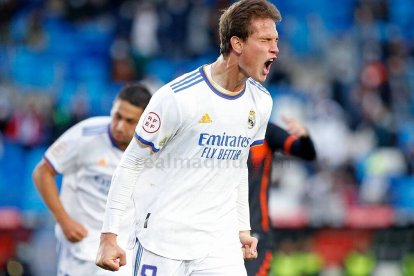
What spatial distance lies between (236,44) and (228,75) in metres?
0.18

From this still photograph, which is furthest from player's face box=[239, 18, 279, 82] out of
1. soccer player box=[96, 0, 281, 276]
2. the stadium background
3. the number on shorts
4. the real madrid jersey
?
the stadium background

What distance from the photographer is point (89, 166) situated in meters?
6.83

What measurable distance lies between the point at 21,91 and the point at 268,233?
896 cm

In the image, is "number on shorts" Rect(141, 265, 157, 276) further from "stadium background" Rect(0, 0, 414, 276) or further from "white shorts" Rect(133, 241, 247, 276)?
"stadium background" Rect(0, 0, 414, 276)

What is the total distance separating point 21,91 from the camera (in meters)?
15.2

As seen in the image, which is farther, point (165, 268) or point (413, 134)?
point (413, 134)

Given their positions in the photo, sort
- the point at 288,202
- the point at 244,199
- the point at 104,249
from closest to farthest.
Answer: the point at 104,249
the point at 244,199
the point at 288,202

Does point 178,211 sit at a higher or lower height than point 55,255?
higher

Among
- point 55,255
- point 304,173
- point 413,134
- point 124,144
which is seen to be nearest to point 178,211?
point 124,144

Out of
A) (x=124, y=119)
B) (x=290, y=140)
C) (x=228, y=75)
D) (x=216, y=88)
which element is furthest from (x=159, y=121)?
(x=290, y=140)

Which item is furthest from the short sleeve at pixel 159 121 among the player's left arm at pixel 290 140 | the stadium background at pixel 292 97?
the stadium background at pixel 292 97

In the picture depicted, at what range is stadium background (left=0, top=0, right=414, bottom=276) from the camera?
12.8m

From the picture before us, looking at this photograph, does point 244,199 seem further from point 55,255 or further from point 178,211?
point 55,255

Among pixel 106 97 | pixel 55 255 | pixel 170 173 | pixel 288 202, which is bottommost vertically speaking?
pixel 55 255
